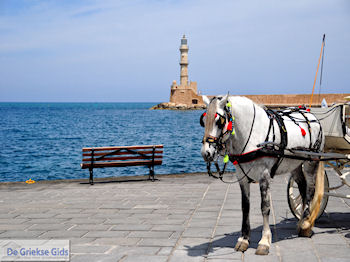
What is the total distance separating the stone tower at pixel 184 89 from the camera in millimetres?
100938

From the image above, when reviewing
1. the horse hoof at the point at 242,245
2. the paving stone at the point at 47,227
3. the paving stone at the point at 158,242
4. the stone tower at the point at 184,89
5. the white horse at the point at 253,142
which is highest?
the stone tower at the point at 184,89

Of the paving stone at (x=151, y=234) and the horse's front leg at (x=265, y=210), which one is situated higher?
the horse's front leg at (x=265, y=210)

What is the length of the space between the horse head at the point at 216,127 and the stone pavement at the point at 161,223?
1379mm

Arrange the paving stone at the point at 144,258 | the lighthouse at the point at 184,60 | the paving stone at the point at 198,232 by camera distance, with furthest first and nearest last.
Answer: the lighthouse at the point at 184,60
the paving stone at the point at 198,232
the paving stone at the point at 144,258

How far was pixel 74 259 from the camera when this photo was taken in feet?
16.7

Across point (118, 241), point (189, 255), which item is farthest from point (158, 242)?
point (189, 255)

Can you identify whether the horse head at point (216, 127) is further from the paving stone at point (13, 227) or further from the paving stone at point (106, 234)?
the paving stone at point (13, 227)

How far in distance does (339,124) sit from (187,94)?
99778 millimetres

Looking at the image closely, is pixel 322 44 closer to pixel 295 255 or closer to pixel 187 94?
pixel 295 255

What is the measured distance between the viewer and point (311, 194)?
602cm

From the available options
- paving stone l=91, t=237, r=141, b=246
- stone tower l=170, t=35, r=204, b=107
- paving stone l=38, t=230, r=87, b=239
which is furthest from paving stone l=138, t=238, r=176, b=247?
stone tower l=170, t=35, r=204, b=107

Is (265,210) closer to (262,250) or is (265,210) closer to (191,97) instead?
(262,250)

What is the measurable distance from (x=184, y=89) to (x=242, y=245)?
100024 millimetres

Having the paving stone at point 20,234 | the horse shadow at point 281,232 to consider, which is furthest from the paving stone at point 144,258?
the paving stone at point 20,234
